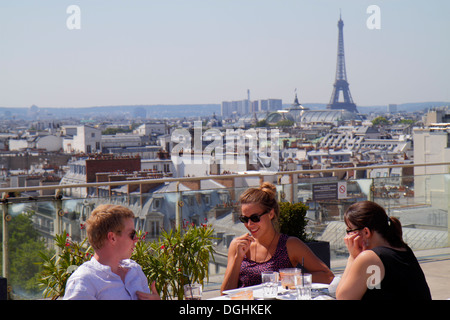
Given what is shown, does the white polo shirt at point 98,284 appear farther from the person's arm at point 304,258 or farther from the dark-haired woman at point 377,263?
the person's arm at point 304,258

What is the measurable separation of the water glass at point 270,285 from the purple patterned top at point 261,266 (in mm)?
338

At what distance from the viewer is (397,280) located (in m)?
2.40

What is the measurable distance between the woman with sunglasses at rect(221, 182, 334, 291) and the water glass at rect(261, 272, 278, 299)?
13.7 inches

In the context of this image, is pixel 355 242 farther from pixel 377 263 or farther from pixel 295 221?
pixel 295 221

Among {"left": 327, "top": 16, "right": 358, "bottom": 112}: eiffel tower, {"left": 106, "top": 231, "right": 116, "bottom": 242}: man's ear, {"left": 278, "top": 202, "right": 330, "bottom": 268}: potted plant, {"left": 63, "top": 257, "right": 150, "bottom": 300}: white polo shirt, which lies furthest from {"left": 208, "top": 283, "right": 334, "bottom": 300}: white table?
{"left": 327, "top": 16, "right": 358, "bottom": 112}: eiffel tower

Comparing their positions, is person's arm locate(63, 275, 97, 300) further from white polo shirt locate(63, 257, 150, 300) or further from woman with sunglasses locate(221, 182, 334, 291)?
woman with sunglasses locate(221, 182, 334, 291)

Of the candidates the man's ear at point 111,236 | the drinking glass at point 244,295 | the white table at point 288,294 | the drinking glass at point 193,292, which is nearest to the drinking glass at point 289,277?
the white table at point 288,294

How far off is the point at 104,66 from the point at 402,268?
3099 inches

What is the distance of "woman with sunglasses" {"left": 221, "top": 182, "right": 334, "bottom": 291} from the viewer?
128 inches

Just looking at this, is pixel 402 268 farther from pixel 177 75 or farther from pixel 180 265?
pixel 177 75

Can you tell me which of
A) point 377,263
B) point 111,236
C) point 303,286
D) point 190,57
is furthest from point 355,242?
point 190,57

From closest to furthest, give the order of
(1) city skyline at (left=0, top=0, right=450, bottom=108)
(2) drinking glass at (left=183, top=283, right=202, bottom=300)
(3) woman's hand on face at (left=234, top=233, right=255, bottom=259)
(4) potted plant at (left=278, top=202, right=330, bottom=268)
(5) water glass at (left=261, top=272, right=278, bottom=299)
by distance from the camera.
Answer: (2) drinking glass at (left=183, top=283, right=202, bottom=300) → (5) water glass at (left=261, top=272, right=278, bottom=299) → (3) woman's hand on face at (left=234, top=233, right=255, bottom=259) → (4) potted plant at (left=278, top=202, right=330, bottom=268) → (1) city skyline at (left=0, top=0, right=450, bottom=108)

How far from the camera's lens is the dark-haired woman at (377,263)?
2.40 m

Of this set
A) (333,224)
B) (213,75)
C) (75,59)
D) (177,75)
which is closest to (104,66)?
(75,59)
